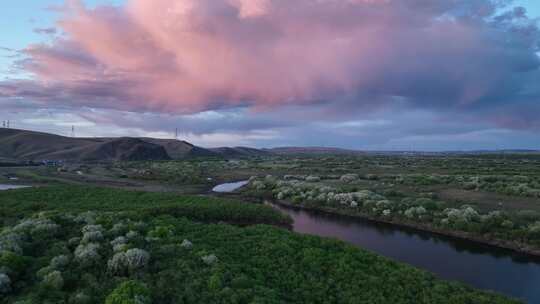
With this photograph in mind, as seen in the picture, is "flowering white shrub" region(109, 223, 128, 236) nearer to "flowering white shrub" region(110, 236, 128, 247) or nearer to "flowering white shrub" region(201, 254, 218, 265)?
"flowering white shrub" region(110, 236, 128, 247)

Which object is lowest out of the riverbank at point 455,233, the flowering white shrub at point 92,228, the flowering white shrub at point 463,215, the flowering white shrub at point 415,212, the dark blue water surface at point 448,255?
the dark blue water surface at point 448,255

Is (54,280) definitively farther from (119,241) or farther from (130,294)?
(119,241)

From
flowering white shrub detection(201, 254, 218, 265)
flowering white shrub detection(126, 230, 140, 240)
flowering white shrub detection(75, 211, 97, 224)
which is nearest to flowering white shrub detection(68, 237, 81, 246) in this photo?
flowering white shrub detection(126, 230, 140, 240)

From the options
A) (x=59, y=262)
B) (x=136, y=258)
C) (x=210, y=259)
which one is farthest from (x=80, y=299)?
(x=210, y=259)

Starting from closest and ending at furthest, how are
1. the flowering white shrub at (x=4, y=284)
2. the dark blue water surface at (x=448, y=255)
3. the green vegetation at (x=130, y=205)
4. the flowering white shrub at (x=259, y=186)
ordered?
1. the flowering white shrub at (x=4, y=284)
2. the dark blue water surface at (x=448, y=255)
3. the green vegetation at (x=130, y=205)
4. the flowering white shrub at (x=259, y=186)

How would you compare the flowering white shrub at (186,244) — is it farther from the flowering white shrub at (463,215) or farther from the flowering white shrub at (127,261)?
the flowering white shrub at (463,215)

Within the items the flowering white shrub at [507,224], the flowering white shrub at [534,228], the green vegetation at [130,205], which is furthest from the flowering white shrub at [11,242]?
the flowering white shrub at [507,224]

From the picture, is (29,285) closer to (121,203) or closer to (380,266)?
(380,266)
